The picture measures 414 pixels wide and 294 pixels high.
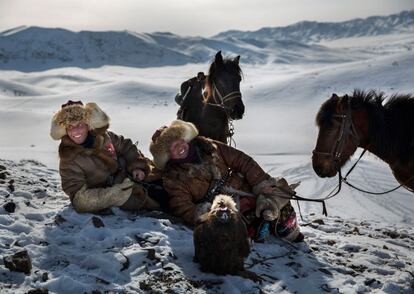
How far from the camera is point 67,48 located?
9088cm

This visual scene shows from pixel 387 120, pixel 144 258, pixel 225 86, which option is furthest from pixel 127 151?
pixel 387 120

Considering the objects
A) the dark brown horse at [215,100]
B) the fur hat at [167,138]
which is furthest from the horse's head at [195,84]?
the fur hat at [167,138]

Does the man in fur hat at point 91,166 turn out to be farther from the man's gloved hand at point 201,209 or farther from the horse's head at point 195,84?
the horse's head at point 195,84

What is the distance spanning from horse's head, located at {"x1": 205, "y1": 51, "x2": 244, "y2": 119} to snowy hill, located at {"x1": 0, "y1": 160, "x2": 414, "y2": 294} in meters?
2.11

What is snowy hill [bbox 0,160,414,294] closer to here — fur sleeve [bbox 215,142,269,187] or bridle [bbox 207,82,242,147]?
fur sleeve [bbox 215,142,269,187]

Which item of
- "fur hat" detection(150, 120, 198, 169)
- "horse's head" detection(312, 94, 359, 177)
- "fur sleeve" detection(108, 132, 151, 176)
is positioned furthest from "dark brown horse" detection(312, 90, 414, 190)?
"fur sleeve" detection(108, 132, 151, 176)

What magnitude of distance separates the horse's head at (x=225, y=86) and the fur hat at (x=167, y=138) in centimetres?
185

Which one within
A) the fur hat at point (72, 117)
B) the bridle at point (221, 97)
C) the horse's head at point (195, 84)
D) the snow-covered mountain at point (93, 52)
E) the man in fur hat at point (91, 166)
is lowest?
the man in fur hat at point (91, 166)

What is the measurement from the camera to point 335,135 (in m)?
4.72

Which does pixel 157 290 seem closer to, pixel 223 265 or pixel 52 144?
pixel 223 265

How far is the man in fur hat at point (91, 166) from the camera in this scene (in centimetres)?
421

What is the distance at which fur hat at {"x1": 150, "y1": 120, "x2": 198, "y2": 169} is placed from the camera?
4.34 metres

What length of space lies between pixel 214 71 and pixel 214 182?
8.37 ft

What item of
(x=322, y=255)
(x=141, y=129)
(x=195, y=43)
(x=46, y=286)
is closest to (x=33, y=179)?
(x=46, y=286)
